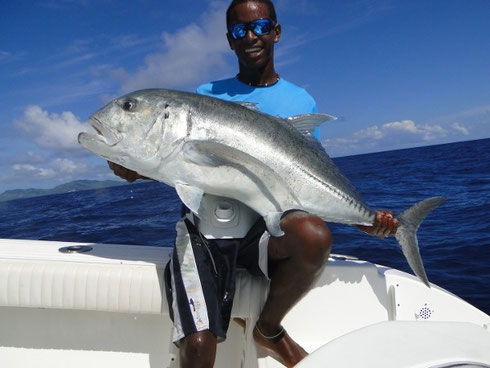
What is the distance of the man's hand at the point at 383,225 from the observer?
2.72 metres

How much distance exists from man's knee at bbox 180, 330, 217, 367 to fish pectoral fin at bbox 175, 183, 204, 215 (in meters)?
0.74

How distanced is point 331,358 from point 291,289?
42.3 inches

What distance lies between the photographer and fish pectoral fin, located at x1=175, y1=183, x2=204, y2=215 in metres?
2.14

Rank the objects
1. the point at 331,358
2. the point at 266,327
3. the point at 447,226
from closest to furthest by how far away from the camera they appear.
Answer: the point at 331,358, the point at 266,327, the point at 447,226

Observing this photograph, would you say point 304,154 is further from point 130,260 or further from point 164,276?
point 130,260

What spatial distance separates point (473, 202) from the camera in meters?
11.4

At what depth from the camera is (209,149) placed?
2182 millimetres

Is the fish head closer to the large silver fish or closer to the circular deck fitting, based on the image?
the large silver fish

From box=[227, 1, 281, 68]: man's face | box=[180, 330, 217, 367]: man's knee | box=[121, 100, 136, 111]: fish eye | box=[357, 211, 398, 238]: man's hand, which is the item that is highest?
box=[227, 1, 281, 68]: man's face

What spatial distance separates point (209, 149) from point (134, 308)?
1.28 meters

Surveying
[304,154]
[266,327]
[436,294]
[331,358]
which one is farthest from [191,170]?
[436,294]

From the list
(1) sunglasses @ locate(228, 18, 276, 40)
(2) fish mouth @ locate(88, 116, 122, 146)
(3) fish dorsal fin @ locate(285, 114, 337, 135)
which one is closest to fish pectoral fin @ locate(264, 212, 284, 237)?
(3) fish dorsal fin @ locate(285, 114, 337, 135)

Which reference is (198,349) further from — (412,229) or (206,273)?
(412,229)

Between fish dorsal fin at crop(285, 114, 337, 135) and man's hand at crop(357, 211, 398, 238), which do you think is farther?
man's hand at crop(357, 211, 398, 238)
